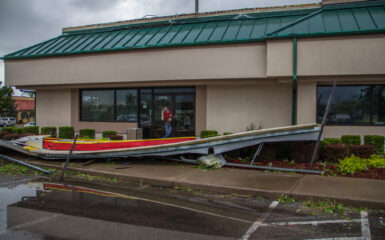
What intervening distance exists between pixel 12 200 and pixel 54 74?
9.89 meters

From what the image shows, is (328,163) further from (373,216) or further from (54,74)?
(54,74)

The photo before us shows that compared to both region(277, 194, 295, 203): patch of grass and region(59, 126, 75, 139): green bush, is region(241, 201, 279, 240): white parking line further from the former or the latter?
region(59, 126, 75, 139): green bush

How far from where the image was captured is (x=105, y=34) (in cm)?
1672

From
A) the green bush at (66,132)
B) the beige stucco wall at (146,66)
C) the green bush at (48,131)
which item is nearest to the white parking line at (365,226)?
the beige stucco wall at (146,66)

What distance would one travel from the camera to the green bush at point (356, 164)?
26.1ft

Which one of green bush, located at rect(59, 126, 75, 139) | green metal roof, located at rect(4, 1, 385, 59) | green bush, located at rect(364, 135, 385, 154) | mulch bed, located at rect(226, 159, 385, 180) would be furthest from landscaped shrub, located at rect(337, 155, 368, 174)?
green bush, located at rect(59, 126, 75, 139)

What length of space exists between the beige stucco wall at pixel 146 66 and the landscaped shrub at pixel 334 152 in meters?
3.76

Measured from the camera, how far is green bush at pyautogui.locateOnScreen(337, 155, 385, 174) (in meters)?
7.97

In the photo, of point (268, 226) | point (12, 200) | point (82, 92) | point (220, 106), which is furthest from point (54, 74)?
point (268, 226)

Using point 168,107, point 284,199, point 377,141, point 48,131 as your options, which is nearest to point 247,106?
point 168,107

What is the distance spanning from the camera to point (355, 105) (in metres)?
11.5

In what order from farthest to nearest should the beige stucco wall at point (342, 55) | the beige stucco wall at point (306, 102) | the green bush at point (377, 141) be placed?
1. the beige stucco wall at point (306, 102)
2. the green bush at point (377, 141)
3. the beige stucco wall at point (342, 55)

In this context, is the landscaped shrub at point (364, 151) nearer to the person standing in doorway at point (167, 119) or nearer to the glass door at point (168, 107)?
the glass door at point (168, 107)

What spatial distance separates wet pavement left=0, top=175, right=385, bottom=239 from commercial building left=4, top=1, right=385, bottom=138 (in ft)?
20.0
